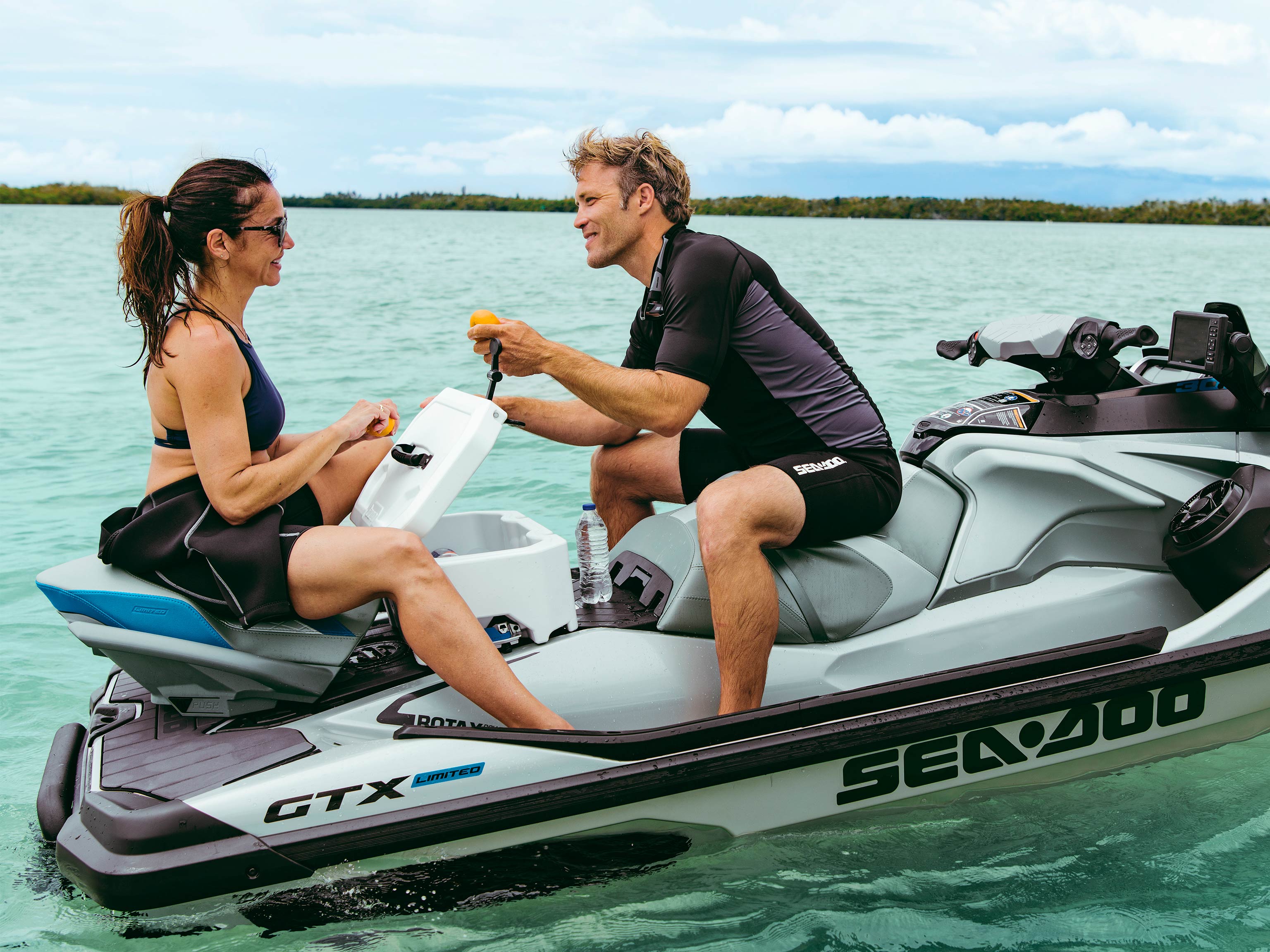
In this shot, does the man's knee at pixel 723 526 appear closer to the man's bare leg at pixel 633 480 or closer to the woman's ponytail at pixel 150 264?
the man's bare leg at pixel 633 480

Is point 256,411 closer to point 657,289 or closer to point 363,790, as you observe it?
point 363,790

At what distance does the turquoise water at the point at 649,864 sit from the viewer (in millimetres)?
2578

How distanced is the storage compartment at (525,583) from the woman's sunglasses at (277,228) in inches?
34.9

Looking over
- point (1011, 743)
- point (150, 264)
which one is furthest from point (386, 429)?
point (1011, 743)

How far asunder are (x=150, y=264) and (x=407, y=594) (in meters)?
0.97

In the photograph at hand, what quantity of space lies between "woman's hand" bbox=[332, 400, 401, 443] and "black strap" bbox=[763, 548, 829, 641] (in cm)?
106

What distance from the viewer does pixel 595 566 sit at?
312 cm

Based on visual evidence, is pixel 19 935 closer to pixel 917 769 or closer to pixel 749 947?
pixel 749 947

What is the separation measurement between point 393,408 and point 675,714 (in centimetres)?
109

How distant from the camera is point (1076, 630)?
10.2ft

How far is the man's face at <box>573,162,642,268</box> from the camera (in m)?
3.01

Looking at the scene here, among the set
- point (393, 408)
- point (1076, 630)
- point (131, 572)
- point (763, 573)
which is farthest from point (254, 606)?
point (1076, 630)

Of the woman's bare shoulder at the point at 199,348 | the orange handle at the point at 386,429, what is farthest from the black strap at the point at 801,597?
the woman's bare shoulder at the point at 199,348

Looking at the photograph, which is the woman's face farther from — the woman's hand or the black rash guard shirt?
the black rash guard shirt
